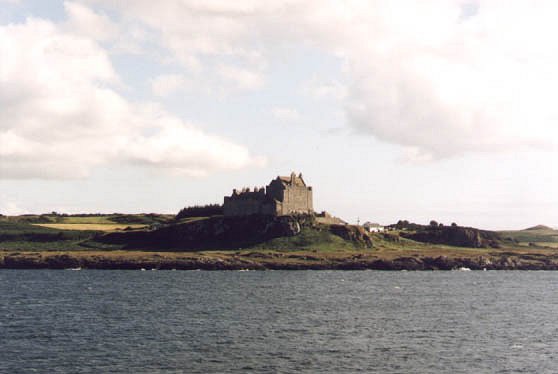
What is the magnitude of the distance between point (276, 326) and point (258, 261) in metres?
95.2

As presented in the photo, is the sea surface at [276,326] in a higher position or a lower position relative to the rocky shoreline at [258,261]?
lower

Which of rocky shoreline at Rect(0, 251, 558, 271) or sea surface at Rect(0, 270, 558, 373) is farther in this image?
rocky shoreline at Rect(0, 251, 558, 271)

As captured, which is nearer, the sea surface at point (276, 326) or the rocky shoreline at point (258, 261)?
the sea surface at point (276, 326)

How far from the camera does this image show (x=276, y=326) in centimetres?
8088

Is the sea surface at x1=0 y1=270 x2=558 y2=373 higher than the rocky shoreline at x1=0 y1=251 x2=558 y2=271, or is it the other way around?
the rocky shoreline at x1=0 y1=251 x2=558 y2=271

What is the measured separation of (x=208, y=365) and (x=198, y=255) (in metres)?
125

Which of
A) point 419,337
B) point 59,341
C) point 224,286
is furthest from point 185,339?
point 224,286

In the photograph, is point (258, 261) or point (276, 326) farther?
point (258, 261)

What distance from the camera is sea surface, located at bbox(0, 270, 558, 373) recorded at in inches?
2370

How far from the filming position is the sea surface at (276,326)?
6019cm

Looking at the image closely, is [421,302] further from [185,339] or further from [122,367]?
[122,367]

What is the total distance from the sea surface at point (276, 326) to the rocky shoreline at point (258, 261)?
109 feet

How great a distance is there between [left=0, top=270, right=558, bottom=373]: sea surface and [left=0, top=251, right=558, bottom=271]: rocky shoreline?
33287 millimetres

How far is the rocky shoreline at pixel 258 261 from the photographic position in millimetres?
175125
